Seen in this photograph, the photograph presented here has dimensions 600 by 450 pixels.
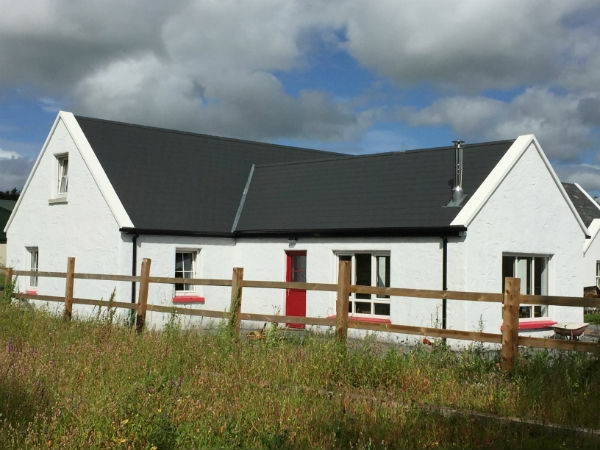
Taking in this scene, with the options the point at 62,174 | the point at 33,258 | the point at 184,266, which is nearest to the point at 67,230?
the point at 62,174

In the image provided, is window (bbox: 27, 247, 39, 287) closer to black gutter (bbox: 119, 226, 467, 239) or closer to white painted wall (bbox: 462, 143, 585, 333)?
black gutter (bbox: 119, 226, 467, 239)

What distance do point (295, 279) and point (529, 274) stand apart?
6.14m

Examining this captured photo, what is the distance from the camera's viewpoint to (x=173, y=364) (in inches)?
381

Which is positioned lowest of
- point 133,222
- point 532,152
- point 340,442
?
point 340,442

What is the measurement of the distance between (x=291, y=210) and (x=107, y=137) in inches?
232

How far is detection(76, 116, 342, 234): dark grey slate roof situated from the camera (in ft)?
63.8

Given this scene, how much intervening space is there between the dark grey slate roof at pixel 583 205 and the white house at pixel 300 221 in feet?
41.2

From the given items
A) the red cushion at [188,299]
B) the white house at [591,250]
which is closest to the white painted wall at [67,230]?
the red cushion at [188,299]

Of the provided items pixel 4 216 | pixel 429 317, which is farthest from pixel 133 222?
pixel 4 216

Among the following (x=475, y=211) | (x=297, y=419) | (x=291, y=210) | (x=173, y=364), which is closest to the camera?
(x=297, y=419)

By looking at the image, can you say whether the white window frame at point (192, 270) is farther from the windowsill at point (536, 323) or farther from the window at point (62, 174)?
the windowsill at point (536, 323)

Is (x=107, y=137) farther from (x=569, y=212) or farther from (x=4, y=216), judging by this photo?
(x=4, y=216)

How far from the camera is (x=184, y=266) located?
782 inches

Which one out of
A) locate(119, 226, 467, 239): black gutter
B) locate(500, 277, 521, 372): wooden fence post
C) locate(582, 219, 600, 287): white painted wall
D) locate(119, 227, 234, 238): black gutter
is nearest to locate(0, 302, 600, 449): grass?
locate(500, 277, 521, 372): wooden fence post
